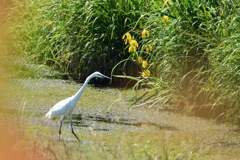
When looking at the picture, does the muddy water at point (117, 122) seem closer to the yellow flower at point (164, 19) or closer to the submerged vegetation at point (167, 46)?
the submerged vegetation at point (167, 46)

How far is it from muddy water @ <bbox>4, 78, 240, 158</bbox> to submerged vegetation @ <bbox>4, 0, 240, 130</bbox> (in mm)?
219

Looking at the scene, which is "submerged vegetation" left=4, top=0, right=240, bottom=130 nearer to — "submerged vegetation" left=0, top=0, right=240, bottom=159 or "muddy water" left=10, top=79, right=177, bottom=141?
"submerged vegetation" left=0, top=0, right=240, bottom=159

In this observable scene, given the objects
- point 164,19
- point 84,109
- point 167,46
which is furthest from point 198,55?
point 84,109

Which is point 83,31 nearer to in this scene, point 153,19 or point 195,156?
point 153,19

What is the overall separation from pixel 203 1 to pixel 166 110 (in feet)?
4.56

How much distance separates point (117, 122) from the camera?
4730 millimetres

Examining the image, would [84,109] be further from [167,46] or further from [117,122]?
[167,46]

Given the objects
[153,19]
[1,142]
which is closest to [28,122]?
[153,19]

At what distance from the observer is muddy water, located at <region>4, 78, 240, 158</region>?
4172 millimetres

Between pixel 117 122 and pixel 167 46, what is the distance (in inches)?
44.0

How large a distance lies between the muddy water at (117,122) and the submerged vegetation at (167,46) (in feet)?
0.72

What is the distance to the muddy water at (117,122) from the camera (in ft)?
13.7

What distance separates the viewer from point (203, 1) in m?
5.14

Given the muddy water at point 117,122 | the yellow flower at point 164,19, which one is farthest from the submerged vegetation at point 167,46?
the muddy water at point 117,122
